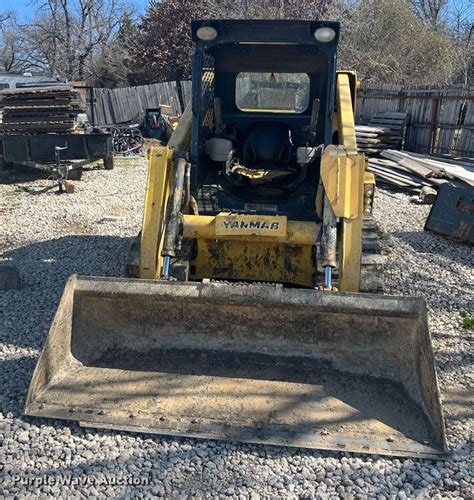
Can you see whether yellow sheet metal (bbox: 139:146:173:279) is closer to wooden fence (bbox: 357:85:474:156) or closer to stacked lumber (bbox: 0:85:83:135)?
stacked lumber (bbox: 0:85:83:135)

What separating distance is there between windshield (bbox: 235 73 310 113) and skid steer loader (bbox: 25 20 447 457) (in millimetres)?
359

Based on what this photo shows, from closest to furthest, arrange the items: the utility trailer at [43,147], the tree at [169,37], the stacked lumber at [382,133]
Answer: the utility trailer at [43,147] < the stacked lumber at [382,133] < the tree at [169,37]

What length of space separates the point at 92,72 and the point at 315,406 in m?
31.6

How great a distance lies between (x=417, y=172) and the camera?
450 inches

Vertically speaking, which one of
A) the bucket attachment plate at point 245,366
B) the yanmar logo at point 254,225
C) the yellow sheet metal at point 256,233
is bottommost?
the bucket attachment plate at point 245,366

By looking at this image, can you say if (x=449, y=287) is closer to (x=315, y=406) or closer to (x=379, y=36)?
(x=315, y=406)

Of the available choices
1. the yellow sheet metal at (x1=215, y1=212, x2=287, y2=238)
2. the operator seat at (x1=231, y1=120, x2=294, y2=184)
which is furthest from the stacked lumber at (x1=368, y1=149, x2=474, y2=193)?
the yellow sheet metal at (x1=215, y1=212, x2=287, y2=238)

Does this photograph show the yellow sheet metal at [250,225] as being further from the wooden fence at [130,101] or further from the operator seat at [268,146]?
the wooden fence at [130,101]

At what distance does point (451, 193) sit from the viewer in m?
7.62

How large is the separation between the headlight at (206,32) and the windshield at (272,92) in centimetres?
116

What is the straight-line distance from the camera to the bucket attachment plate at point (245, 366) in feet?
10.7

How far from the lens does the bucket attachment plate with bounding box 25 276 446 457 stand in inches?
129

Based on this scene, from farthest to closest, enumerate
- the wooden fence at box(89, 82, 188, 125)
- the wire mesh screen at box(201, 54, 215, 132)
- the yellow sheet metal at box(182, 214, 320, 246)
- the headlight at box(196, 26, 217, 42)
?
the wooden fence at box(89, 82, 188, 125), the wire mesh screen at box(201, 54, 215, 132), the headlight at box(196, 26, 217, 42), the yellow sheet metal at box(182, 214, 320, 246)

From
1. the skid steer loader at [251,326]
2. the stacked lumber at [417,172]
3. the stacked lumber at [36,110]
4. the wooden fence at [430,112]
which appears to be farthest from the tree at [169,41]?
the skid steer loader at [251,326]
